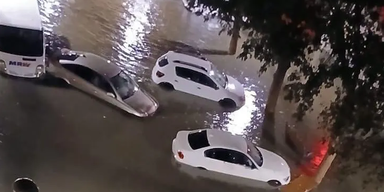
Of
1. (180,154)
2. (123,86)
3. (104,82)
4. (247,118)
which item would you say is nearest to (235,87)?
(247,118)

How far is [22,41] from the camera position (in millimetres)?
8969

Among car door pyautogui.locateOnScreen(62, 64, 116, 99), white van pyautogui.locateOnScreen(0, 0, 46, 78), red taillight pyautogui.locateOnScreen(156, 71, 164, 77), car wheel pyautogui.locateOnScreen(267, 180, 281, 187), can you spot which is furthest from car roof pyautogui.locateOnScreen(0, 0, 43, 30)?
car wheel pyautogui.locateOnScreen(267, 180, 281, 187)

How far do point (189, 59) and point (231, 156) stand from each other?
7.44 feet

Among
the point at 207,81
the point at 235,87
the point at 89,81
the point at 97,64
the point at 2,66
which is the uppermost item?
the point at 235,87

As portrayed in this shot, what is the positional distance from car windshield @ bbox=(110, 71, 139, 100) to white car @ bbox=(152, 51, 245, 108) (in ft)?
1.59

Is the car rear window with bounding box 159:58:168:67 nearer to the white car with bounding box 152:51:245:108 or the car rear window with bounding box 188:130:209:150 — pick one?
the white car with bounding box 152:51:245:108

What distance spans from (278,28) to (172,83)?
11.1 feet

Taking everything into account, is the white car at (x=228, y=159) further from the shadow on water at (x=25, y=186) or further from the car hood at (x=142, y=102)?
the shadow on water at (x=25, y=186)

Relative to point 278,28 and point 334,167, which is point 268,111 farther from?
point 278,28

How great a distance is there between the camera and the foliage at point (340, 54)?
5.93m

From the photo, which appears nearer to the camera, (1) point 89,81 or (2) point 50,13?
(1) point 89,81

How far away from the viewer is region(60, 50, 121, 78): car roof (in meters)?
9.14

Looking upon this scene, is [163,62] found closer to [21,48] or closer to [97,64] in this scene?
[97,64]

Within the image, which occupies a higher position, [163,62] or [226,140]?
[163,62]
